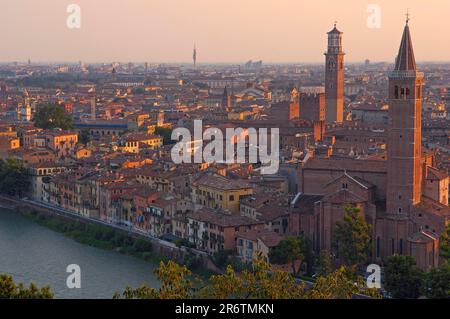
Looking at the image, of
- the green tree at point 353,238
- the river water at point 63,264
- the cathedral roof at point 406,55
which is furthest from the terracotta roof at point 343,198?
the river water at point 63,264

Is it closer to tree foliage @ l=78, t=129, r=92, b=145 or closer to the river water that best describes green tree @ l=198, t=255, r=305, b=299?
the river water

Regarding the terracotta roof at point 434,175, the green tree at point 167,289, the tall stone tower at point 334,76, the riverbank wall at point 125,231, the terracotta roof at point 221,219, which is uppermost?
the tall stone tower at point 334,76

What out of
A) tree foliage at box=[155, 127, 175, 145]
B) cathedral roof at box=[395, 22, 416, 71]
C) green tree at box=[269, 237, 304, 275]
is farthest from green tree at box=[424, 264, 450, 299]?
tree foliage at box=[155, 127, 175, 145]

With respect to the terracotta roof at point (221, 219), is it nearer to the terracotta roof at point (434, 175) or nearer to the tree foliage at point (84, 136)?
the terracotta roof at point (434, 175)

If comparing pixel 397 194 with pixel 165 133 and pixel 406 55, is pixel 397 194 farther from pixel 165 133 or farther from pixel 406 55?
pixel 165 133

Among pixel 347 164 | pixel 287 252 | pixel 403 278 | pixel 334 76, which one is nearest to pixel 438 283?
pixel 403 278
